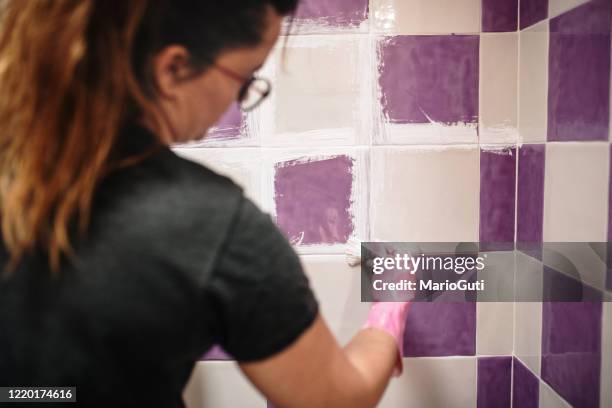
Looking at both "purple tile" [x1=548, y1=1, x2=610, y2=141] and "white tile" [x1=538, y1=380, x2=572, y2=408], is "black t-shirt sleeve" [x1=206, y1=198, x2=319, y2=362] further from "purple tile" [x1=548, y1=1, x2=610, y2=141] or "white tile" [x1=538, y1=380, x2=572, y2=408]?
"white tile" [x1=538, y1=380, x2=572, y2=408]

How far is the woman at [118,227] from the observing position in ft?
1.50

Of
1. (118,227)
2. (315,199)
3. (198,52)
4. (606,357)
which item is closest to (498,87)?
(315,199)

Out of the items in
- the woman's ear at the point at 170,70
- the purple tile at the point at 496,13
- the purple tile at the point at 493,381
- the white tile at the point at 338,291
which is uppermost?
the purple tile at the point at 496,13

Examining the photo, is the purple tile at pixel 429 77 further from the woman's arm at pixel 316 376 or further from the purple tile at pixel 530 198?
the woman's arm at pixel 316 376

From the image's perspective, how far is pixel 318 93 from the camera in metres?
1.14

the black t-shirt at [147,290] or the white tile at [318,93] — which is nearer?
the black t-shirt at [147,290]

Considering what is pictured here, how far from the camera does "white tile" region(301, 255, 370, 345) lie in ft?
3.88

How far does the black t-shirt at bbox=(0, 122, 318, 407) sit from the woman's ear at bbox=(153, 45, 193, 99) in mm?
58

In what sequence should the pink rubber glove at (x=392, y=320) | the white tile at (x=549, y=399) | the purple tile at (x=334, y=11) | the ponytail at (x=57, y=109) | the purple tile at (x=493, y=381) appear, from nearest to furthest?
the ponytail at (x=57, y=109), the pink rubber glove at (x=392, y=320), the white tile at (x=549, y=399), the purple tile at (x=334, y=11), the purple tile at (x=493, y=381)

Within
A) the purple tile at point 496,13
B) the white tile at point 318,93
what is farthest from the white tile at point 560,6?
the white tile at point 318,93

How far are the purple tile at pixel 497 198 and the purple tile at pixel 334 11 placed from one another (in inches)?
15.4

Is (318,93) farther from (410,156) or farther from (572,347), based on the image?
(572,347)

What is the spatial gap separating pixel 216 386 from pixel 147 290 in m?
0.81

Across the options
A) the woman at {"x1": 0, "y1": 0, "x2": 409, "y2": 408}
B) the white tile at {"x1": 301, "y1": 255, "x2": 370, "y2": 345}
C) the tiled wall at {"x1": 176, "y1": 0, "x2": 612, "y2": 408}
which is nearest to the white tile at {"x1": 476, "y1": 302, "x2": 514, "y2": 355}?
the tiled wall at {"x1": 176, "y1": 0, "x2": 612, "y2": 408}
